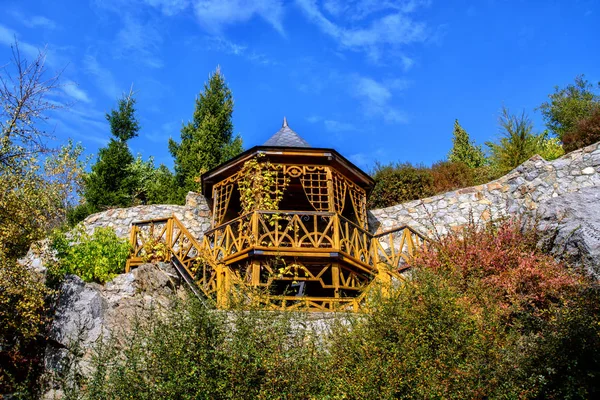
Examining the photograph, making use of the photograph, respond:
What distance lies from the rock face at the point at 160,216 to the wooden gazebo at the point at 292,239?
0.38 m

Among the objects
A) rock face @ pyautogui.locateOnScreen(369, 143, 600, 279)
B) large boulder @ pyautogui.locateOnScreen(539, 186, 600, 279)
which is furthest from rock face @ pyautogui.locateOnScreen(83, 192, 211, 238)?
large boulder @ pyautogui.locateOnScreen(539, 186, 600, 279)

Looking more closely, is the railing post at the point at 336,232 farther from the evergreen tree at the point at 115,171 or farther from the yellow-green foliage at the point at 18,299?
the evergreen tree at the point at 115,171

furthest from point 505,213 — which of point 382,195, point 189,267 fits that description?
point 189,267

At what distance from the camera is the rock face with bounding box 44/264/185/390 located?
7953 mm

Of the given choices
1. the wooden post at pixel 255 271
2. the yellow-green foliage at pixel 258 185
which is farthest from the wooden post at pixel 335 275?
the yellow-green foliage at pixel 258 185

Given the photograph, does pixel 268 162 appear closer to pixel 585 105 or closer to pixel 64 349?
pixel 64 349

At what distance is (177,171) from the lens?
57.3ft

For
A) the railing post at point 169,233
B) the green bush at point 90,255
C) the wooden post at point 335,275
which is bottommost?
the wooden post at point 335,275

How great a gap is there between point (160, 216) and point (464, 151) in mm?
14391

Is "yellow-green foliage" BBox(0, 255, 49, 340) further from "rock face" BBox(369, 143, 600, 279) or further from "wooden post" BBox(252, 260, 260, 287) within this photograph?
"rock face" BBox(369, 143, 600, 279)

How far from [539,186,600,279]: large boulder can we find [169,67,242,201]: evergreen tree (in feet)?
32.3

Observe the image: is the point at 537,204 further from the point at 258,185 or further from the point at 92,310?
the point at 92,310

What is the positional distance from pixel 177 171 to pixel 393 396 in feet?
43.1

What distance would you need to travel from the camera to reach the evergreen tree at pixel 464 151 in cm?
2234
